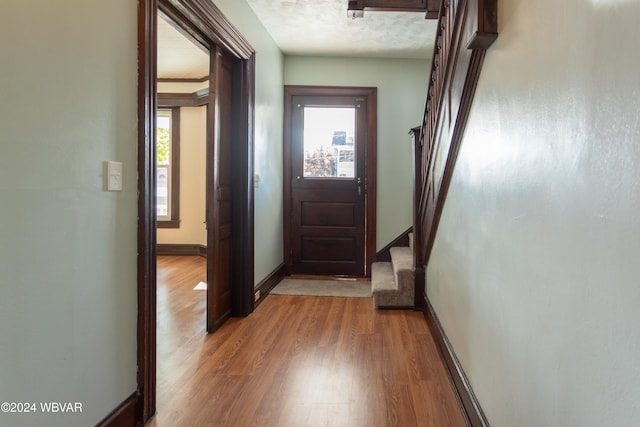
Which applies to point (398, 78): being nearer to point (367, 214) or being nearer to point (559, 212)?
point (367, 214)

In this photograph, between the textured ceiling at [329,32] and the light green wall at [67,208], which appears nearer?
the light green wall at [67,208]

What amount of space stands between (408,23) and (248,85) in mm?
1601

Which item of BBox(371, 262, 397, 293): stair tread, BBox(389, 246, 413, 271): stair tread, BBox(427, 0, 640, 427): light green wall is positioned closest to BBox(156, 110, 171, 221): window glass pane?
BBox(371, 262, 397, 293): stair tread

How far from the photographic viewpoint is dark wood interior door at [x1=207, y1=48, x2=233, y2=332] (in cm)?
275

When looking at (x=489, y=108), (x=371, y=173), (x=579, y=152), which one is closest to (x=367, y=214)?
(x=371, y=173)

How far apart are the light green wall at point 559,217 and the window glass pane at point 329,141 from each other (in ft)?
9.65

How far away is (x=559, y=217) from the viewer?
91 cm

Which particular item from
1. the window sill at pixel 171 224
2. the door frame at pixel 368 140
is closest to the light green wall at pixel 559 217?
the door frame at pixel 368 140

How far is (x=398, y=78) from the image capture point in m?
4.47

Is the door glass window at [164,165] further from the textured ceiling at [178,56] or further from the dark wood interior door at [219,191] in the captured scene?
the dark wood interior door at [219,191]

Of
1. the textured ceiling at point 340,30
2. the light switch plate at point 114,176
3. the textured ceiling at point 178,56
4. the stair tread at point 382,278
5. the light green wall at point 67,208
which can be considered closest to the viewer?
the light green wall at point 67,208

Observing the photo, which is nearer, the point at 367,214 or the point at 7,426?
the point at 7,426

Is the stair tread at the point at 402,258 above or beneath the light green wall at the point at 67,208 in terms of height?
beneath

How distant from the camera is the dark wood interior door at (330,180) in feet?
14.8
